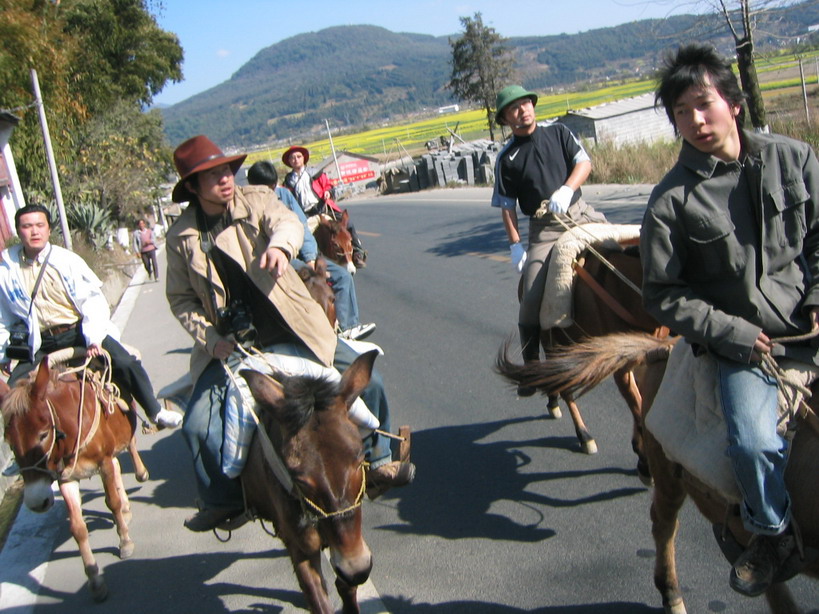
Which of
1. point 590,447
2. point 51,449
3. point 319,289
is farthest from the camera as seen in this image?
point 319,289

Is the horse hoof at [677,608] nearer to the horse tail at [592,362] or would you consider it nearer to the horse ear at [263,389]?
the horse tail at [592,362]

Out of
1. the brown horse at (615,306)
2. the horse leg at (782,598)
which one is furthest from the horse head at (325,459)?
the brown horse at (615,306)

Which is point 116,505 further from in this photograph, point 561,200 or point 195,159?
point 561,200

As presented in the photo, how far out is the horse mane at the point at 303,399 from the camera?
11.0 ft

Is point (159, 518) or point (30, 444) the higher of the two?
point (30, 444)

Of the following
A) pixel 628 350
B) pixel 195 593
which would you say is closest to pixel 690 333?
pixel 628 350

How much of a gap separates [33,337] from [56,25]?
21256 mm

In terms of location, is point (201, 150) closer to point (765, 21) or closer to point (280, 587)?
point (280, 587)

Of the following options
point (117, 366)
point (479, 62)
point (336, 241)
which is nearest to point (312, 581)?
point (117, 366)

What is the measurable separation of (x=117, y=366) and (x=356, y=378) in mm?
3403

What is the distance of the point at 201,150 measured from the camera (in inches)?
167

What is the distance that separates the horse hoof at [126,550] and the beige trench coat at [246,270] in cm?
204

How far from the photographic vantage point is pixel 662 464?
3.56 meters

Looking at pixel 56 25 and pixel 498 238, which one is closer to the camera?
pixel 498 238
